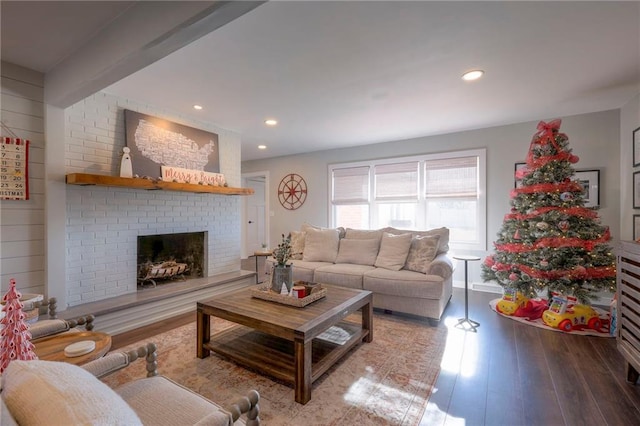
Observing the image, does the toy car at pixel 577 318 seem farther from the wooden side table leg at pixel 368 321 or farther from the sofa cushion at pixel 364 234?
the sofa cushion at pixel 364 234

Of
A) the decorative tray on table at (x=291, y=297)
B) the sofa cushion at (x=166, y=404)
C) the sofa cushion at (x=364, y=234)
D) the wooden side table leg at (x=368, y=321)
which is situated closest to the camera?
the sofa cushion at (x=166, y=404)

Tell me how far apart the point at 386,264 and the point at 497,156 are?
235 centimetres

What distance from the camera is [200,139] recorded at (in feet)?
12.5

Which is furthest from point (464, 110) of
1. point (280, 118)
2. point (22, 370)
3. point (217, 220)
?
point (22, 370)

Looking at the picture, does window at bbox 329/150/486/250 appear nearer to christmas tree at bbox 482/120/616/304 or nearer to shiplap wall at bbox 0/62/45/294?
christmas tree at bbox 482/120/616/304

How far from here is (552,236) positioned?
2.98 meters

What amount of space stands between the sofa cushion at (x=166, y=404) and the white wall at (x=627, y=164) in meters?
4.23

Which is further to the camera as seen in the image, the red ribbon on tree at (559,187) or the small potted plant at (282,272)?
the red ribbon on tree at (559,187)

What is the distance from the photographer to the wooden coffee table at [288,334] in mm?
1777

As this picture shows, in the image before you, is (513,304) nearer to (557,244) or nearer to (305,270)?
(557,244)

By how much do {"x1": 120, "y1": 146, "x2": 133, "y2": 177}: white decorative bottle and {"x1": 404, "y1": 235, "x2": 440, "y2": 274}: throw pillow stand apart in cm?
325

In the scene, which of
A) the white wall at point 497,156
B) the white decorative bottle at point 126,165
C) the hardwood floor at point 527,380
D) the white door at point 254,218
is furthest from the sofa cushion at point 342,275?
the white door at point 254,218

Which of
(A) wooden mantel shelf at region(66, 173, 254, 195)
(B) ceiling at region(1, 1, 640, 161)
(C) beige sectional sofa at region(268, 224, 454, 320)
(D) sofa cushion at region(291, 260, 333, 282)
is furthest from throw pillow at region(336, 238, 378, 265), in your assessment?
(A) wooden mantel shelf at region(66, 173, 254, 195)

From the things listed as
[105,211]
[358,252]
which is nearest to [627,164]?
[358,252]
